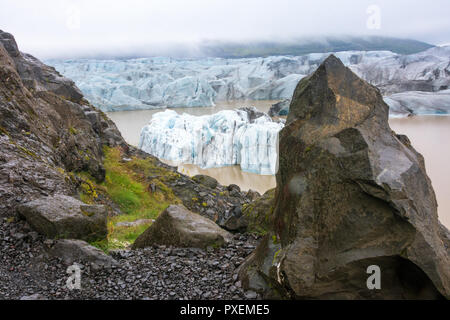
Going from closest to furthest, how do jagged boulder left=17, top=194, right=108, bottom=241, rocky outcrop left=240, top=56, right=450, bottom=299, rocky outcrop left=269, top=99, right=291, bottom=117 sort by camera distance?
rocky outcrop left=240, top=56, right=450, bottom=299 < jagged boulder left=17, top=194, right=108, bottom=241 < rocky outcrop left=269, top=99, right=291, bottom=117

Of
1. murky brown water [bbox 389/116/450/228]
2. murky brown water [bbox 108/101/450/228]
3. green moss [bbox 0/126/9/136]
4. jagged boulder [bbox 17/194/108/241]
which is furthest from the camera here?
murky brown water [bbox 108/101/450/228]

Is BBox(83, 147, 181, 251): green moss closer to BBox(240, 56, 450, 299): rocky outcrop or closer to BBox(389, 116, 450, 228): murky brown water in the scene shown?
BBox(240, 56, 450, 299): rocky outcrop

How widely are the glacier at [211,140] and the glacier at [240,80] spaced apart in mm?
21941

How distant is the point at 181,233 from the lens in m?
4.88

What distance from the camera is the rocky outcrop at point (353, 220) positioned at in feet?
10.0

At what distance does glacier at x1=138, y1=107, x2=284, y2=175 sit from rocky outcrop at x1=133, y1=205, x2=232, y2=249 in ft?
66.8

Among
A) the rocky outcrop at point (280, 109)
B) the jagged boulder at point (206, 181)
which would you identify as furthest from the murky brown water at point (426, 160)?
the rocky outcrop at point (280, 109)

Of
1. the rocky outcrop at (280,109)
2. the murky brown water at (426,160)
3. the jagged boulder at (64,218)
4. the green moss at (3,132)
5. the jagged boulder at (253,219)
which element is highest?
the green moss at (3,132)

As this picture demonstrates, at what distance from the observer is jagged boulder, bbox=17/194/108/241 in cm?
443

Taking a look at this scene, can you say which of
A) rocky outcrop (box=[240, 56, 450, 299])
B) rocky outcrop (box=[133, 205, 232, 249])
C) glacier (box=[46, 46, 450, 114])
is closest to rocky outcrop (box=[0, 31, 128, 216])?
rocky outcrop (box=[133, 205, 232, 249])

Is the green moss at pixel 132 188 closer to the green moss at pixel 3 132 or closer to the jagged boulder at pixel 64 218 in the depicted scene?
the green moss at pixel 3 132

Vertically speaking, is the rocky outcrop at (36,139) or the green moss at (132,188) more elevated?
the rocky outcrop at (36,139)

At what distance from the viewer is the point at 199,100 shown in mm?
51562
